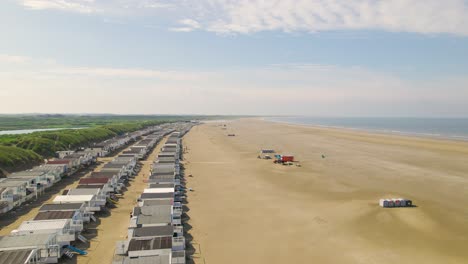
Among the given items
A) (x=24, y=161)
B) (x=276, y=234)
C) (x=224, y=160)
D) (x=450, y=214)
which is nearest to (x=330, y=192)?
(x=450, y=214)

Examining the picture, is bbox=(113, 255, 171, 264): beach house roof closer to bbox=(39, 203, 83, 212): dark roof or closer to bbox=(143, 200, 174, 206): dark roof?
bbox=(143, 200, 174, 206): dark roof

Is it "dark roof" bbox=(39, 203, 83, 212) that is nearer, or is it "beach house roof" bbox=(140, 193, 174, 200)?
"dark roof" bbox=(39, 203, 83, 212)

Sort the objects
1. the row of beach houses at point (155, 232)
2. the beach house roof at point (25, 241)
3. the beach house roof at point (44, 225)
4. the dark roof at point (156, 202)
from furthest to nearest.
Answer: the dark roof at point (156, 202) < the beach house roof at point (44, 225) < the beach house roof at point (25, 241) < the row of beach houses at point (155, 232)

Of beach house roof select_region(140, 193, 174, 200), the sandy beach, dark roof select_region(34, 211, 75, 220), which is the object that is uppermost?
beach house roof select_region(140, 193, 174, 200)

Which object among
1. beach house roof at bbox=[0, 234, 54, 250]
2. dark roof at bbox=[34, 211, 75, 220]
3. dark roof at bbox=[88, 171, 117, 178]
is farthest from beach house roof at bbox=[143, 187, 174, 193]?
beach house roof at bbox=[0, 234, 54, 250]

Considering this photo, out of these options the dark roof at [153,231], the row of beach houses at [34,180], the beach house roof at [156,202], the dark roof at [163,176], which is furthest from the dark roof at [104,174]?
the dark roof at [153,231]

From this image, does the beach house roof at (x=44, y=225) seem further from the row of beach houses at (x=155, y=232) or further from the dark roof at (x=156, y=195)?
the dark roof at (x=156, y=195)

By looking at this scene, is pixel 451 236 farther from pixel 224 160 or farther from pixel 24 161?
pixel 24 161

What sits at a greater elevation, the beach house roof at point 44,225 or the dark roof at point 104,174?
the dark roof at point 104,174
